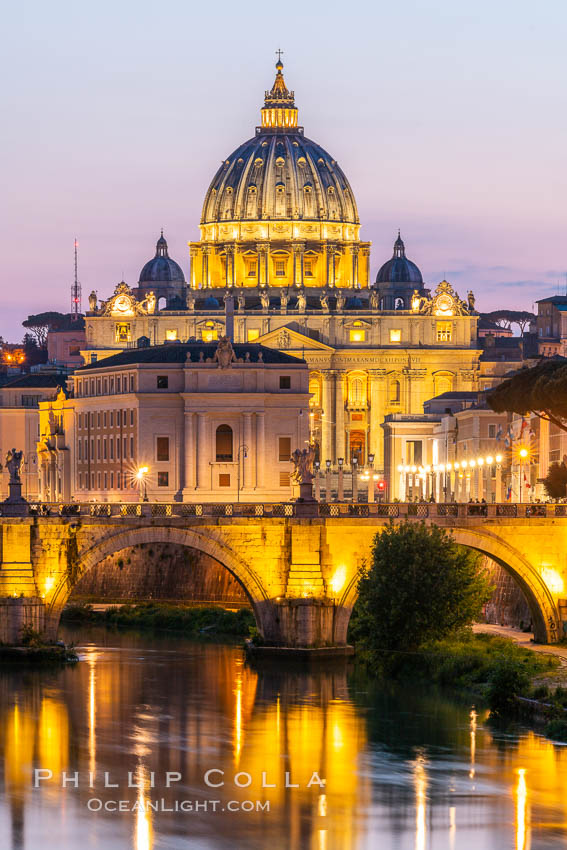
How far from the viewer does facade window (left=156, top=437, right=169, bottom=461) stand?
372 ft

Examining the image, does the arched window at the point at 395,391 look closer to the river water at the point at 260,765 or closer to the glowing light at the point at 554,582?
the river water at the point at 260,765

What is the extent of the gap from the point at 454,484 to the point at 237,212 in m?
75.4

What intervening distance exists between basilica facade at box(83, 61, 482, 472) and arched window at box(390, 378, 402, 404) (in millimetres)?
71

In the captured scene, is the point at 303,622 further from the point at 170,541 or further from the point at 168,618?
the point at 168,618

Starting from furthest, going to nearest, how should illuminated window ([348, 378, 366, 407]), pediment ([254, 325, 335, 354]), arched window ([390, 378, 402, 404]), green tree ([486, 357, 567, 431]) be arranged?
1. illuminated window ([348, 378, 366, 407])
2. arched window ([390, 378, 402, 404])
3. pediment ([254, 325, 335, 354])
4. green tree ([486, 357, 567, 431])

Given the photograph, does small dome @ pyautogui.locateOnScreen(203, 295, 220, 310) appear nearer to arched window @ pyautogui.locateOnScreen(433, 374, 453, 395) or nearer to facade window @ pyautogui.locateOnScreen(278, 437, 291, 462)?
arched window @ pyautogui.locateOnScreen(433, 374, 453, 395)

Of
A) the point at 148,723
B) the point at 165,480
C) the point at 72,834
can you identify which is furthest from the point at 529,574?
the point at 165,480

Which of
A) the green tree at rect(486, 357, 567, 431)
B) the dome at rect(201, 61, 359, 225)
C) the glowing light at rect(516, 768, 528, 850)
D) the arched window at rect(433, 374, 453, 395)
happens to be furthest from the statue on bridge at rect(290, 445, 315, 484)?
the dome at rect(201, 61, 359, 225)

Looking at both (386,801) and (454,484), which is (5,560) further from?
(454,484)

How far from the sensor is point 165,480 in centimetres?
11319

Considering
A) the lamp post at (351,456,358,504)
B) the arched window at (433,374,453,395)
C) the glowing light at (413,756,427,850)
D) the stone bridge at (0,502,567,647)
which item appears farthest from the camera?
the arched window at (433,374,453,395)

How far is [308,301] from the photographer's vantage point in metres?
166

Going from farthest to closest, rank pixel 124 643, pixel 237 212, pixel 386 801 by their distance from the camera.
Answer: pixel 237 212
pixel 124 643
pixel 386 801

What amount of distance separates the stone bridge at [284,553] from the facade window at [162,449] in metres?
52.2
